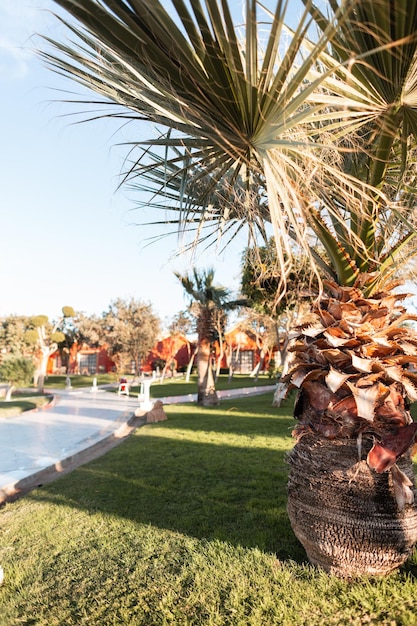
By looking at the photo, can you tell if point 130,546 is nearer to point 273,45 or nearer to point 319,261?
point 319,261

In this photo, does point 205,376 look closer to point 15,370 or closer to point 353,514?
point 15,370

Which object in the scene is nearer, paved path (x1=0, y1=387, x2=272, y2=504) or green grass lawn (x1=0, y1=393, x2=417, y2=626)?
green grass lawn (x1=0, y1=393, x2=417, y2=626)

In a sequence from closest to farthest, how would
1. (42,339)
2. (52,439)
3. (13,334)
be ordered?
(52,439), (42,339), (13,334)

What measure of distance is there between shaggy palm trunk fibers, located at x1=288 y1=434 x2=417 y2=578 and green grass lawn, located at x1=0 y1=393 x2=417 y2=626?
0.16 m

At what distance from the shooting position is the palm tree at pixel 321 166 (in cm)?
175

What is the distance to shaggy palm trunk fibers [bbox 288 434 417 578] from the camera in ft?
8.62

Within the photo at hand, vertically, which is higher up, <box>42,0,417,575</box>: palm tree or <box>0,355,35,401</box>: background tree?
<box>42,0,417,575</box>: palm tree

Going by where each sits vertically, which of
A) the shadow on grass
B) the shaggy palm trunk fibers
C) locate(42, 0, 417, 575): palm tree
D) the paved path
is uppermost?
locate(42, 0, 417, 575): palm tree

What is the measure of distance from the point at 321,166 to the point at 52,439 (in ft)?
30.1

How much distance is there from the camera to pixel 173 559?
3.33 meters

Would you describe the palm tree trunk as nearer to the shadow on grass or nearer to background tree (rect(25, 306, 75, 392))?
the shadow on grass

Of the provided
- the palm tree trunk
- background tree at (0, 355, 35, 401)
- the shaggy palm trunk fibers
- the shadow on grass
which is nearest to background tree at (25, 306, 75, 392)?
background tree at (0, 355, 35, 401)

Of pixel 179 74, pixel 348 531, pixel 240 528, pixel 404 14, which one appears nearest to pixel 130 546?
pixel 240 528

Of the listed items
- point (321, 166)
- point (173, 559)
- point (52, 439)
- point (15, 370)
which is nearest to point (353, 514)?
point (173, 559)
